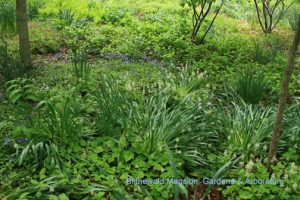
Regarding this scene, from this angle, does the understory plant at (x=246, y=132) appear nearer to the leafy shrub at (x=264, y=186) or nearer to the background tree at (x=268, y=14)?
the leafy shrub at (x=264, y=186)

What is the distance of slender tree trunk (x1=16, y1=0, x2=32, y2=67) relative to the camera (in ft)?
15.3

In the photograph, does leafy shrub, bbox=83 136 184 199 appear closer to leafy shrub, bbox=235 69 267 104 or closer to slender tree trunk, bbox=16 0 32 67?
leafy shrub, bbox=235 69 267 104

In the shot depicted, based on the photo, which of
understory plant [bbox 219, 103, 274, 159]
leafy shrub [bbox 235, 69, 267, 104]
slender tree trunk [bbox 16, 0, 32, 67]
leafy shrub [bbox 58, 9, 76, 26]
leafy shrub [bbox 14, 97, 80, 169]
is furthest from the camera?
leafy shrub [bbox 58, 9, 76, 26]

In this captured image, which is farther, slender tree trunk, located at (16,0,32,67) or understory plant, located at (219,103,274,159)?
slender tree trunk, located at (16,0,32,67)

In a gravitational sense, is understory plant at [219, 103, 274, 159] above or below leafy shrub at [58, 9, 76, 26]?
below

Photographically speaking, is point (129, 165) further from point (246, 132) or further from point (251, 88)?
point (251, 88)

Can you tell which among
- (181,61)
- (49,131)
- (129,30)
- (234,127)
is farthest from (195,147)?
(129,30)

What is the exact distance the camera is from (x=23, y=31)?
4.82 meters

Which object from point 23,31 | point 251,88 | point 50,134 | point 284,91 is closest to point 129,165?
point 50,134

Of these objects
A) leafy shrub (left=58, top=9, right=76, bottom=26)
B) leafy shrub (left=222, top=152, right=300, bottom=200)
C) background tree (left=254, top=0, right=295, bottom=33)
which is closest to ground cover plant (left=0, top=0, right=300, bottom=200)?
leafy shrub (left=222, top=152, right=300, bottom=200)

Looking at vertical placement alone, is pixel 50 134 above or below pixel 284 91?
below

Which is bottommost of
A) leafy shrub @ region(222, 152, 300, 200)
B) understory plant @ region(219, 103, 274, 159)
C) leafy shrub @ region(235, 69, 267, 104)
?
leafy shrub @ region(222, 152, 300, 200)

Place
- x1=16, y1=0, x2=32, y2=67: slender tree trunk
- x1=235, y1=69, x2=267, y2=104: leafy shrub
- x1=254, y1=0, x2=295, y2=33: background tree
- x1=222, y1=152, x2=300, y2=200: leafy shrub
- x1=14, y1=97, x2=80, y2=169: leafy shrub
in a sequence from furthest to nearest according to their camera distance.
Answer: x1=254, y1=0, x2=295, y2=33: background tree < x1=16, y1=0, x2=32, y2=67: slender tree trunk < x1=235, y1=69, x2=267, y2=104: leafy shrub < x1=14, y1=97, x2=80, y2=169: leafy shrub < x1=222, y1=152, x2=300, y2=200: leafy shrub

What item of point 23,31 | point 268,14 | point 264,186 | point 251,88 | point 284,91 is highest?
point 268,14
